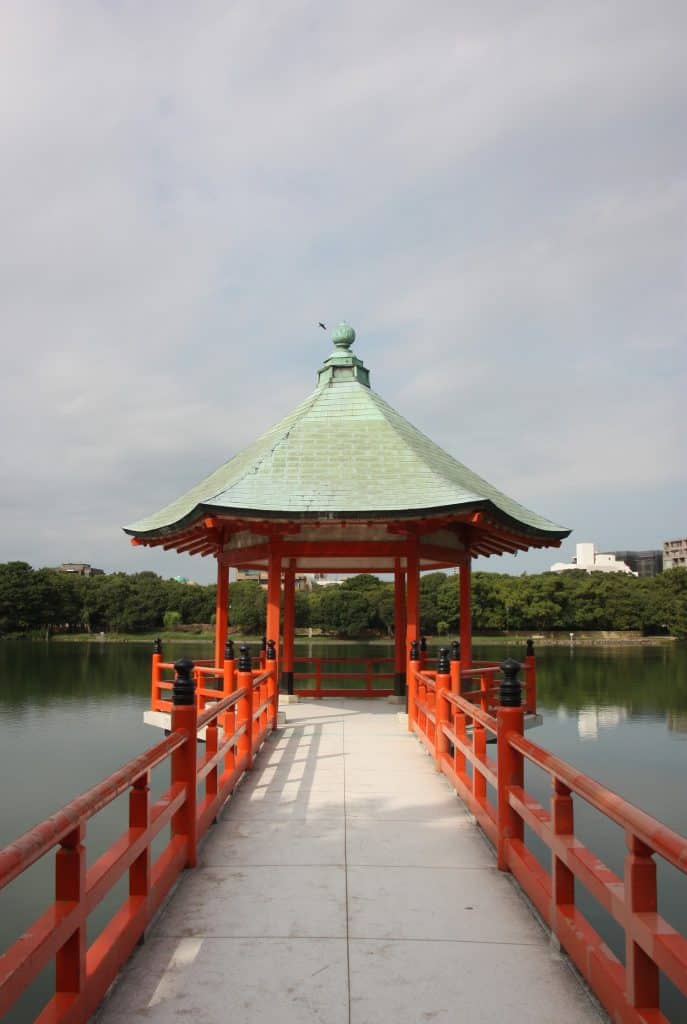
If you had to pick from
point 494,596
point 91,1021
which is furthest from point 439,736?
point 494,596

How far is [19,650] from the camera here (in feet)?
158

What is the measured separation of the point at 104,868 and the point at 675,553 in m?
111

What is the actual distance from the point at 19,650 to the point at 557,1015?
166ft

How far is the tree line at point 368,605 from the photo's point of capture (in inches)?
2183

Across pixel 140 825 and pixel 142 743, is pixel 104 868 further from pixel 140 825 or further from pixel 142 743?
pixel 142 743

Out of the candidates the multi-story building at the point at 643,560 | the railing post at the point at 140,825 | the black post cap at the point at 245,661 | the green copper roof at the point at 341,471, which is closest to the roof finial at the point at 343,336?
the green copper roof at the point at 341,471

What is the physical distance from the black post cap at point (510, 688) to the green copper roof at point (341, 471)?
12.4 ft

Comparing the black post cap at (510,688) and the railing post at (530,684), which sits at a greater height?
the black post cap at (510,688)

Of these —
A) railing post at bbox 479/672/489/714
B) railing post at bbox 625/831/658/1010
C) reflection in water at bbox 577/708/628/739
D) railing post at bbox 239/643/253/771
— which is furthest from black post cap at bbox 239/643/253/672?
reflection in water at bbox 577/708/628/739

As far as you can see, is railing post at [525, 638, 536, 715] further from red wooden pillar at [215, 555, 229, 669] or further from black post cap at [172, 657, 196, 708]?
black post cap at [172, 657, 196, 708]

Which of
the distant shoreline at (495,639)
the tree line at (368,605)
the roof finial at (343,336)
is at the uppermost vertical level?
the roof finial at (343,336)

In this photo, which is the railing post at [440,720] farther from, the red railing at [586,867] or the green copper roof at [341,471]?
the green copper roof at [341,471]

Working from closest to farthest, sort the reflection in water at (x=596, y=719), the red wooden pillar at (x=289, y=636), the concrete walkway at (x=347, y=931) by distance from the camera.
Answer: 1. the concrete walkway at (x=347, y=931)
2. the red wooden pillar at (x=289, y=636)
3. the reflection in water at (x=596, y=719)

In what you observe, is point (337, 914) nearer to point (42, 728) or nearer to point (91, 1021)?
point (91, 1021)
